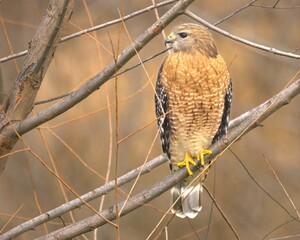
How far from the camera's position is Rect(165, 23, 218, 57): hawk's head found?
14.3ft

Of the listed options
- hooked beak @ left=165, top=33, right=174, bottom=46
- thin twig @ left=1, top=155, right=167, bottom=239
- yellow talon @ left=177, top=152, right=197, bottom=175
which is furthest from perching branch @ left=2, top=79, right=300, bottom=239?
hooked beak @ left=165, top=33, right=174, bottom=46

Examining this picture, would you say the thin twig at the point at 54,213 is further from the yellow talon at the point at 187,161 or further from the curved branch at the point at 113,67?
the yellow talon at the point at 187,161

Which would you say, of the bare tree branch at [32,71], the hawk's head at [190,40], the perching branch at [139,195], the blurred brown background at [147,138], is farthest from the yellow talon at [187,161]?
the blurred brown background at [147,138]

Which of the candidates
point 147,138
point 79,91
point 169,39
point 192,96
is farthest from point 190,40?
point 147,138

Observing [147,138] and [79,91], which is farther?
[147,138]

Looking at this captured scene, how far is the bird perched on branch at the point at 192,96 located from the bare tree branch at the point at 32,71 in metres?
1.15

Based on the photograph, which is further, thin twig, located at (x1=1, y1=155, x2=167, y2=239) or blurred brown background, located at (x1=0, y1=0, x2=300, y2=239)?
blurred brown background, located at (x1=0, y1=0, x2=300, y2=239)

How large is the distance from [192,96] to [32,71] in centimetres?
139

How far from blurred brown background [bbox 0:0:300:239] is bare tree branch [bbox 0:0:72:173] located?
5247mm

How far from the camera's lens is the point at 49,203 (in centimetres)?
875

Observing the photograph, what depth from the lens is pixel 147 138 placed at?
384 inches

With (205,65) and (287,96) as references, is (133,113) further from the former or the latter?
(287,96)

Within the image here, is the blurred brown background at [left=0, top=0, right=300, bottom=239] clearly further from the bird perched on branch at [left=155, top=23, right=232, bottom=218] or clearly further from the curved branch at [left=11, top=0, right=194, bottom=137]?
the curved branch at [left=11, top=0, right=194, bottom=137]

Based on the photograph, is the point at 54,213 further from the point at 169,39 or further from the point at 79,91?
the point at 169,39
